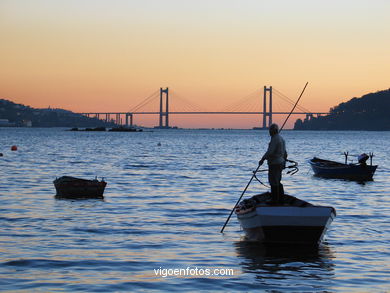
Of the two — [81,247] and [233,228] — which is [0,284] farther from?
[233,228]

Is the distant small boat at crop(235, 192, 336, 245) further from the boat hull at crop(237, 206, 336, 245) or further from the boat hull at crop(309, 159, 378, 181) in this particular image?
the boat hull at crop(309, 159, 378, 181)

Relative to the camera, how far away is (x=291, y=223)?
1459 centimetres

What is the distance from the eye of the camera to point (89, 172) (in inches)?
1662

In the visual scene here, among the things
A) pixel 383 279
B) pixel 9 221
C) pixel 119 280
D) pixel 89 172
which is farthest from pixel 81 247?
pixel 89 172

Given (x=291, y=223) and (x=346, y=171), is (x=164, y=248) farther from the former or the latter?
(x=346, y=171)

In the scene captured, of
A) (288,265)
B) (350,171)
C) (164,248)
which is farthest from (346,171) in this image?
(288,265)

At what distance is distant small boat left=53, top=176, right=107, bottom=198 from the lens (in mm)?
24688

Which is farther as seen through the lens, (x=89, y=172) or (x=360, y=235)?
(x=89, y=172)

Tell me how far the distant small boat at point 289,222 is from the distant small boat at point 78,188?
10753 millimetres

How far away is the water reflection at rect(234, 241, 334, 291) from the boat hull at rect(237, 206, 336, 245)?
9.1 inches

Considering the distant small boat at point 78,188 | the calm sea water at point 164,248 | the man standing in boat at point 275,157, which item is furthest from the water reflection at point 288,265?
the distant small boat at point 78,188

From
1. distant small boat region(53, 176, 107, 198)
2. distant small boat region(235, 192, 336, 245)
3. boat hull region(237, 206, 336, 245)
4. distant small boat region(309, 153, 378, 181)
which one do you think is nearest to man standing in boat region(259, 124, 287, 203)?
distant small boat region(235, 192, 336, 245)

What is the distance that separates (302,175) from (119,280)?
3151cm

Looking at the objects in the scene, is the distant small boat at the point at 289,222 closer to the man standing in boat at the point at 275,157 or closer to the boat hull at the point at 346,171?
the man standing in boat at the point at 275,157
